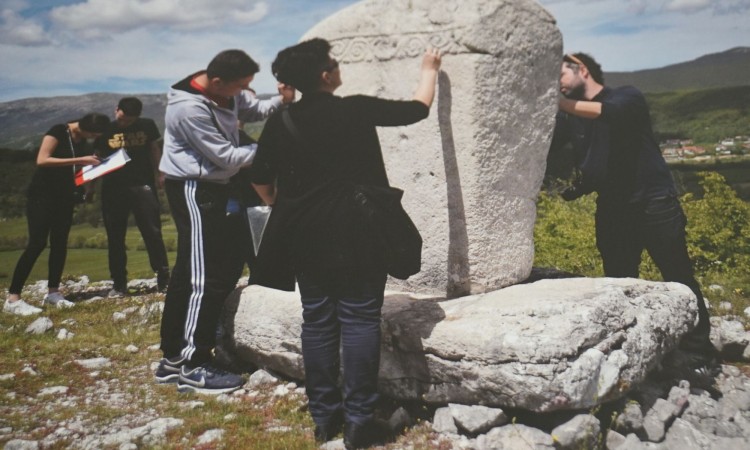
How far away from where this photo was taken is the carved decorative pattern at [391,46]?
3930mm

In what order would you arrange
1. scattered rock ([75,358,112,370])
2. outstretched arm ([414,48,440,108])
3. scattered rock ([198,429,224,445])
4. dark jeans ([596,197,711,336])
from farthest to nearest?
scattered rock ([75,358,112,370]) → dark jeans ([596,197,711,336]) → scattered rock ([198,429,224,445]) → outstretched arm ([414,48,440,108])

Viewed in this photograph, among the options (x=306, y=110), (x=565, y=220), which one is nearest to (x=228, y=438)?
(x=306, y=110)

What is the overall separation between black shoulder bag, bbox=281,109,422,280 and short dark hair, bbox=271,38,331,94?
0.56 ft

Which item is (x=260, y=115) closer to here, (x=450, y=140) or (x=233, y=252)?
(x=233, y=252)

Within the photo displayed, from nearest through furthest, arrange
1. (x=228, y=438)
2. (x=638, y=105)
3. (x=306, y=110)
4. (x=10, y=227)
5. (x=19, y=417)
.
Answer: (x=306, y=110) → (x=228, y=438) → (x=19, y=417) → (x=638, y=105) → (x=10, y=227)

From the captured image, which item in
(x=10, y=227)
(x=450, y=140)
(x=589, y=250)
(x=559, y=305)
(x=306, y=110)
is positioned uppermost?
(x=306, y=110)

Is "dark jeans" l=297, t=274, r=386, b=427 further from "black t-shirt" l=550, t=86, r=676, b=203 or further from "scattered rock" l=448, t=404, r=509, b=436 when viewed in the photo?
"black t-shirt" l=550, t=86, r=676, b=203

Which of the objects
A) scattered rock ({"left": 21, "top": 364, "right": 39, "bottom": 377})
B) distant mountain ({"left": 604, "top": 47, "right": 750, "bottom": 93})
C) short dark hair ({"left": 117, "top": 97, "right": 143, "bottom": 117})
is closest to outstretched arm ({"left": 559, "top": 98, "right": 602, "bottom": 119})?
scattered rock ({"left": 21, "top": 364, "right": 39, "bottom": 377})

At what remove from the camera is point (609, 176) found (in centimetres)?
448

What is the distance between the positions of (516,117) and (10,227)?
62.4 ft

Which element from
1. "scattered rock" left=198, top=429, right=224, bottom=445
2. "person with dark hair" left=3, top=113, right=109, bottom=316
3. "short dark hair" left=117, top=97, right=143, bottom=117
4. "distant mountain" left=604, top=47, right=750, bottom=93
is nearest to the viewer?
"scattered rock" left=198, top=429, right=224, bottom=445

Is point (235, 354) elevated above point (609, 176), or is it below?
below

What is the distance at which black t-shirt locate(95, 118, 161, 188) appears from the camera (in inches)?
273

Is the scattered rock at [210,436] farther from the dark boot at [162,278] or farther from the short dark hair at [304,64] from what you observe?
the dark boot at [162,278]
